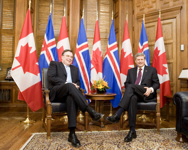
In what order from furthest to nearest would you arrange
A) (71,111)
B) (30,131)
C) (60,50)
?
(60,50), (30,131), (71,111)

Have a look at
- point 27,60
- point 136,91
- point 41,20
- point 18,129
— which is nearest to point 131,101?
point 136,91

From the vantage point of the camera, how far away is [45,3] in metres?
4.43

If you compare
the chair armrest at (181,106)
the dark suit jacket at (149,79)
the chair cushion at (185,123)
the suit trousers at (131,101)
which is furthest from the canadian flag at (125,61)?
the chair cushion at (185,123)

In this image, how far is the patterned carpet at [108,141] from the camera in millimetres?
1991

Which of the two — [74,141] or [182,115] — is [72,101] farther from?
[182,115]

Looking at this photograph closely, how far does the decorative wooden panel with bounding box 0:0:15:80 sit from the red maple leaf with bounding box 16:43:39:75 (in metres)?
1.38

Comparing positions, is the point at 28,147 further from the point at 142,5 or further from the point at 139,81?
the point at 142,5

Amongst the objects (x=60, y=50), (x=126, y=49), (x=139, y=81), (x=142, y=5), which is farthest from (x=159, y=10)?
Result: (x=60, y=50)

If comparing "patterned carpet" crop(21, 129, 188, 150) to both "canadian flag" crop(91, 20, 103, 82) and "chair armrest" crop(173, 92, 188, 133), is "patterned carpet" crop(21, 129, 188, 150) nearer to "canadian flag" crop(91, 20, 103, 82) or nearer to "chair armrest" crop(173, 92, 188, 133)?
"chair armrest" crop(173, 92, 188, 133)

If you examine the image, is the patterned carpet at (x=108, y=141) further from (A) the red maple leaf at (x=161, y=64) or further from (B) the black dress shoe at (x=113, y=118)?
(A) the red maple leaf at (x=161, y=64)

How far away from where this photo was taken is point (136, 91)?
8.48 feet

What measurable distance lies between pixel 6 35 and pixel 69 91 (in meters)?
3.13

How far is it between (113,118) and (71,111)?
592 millimetres

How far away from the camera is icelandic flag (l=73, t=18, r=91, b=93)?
3547mm
